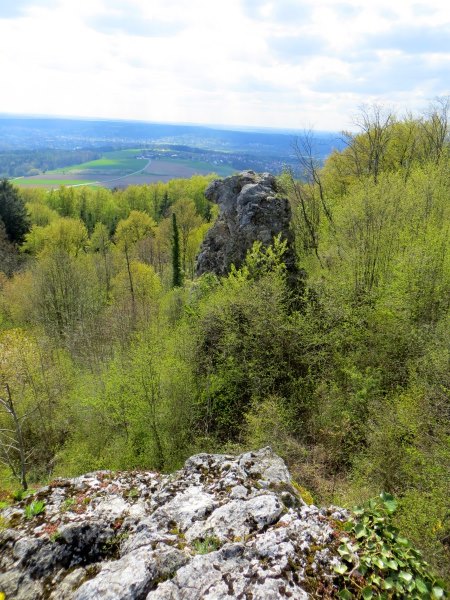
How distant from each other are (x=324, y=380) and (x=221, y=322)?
5.41 m

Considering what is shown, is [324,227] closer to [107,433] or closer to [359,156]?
[359,156]

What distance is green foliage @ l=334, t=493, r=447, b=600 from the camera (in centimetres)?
441

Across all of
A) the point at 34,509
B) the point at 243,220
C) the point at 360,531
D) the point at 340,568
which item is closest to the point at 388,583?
the point at 340,568

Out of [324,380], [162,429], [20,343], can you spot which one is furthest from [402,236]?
[20,343]

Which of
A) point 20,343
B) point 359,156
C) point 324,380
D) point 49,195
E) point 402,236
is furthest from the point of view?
point 49,195

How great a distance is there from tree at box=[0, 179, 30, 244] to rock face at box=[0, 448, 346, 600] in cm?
5960

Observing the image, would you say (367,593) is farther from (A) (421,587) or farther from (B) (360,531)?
(B) (360,531)

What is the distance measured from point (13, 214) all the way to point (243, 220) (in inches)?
1885

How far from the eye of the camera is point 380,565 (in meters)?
4.58

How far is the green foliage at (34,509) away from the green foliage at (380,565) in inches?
197

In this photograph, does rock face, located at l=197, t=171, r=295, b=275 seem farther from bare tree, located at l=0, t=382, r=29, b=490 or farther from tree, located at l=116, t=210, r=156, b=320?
tree, located at l=116, t=210, r=156, b=320

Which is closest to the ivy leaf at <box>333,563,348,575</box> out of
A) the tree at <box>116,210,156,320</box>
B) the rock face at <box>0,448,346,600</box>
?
the rock face at <box>0,448,346,600</box>

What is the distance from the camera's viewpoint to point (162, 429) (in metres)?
15.6

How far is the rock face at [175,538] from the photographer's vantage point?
15.4 feet
